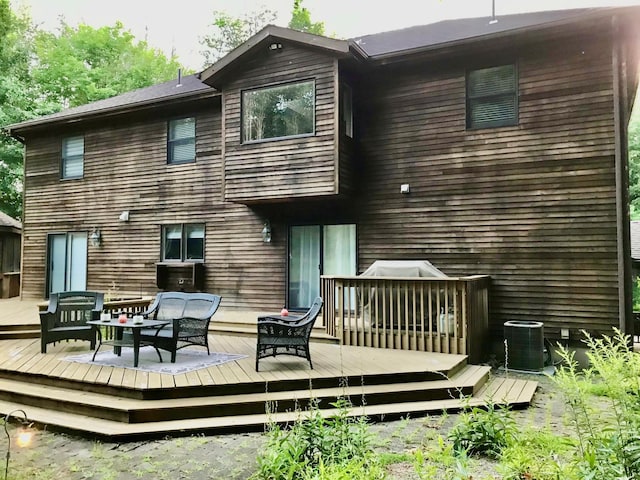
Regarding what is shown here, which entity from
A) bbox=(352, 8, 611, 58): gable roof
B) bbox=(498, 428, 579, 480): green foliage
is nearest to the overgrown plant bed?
bbox=(498, 428, 579, 480): green foliage

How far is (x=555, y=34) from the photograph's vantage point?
7.14 m

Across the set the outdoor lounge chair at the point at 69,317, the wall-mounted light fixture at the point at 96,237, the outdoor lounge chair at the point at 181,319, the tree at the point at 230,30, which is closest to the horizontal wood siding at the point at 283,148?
the outdoor lounge chair at the point at 181,319

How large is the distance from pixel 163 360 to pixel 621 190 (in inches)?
267

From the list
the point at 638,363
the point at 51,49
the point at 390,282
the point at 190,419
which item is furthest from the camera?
the point at 51,49

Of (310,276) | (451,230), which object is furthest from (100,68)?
(451,230)

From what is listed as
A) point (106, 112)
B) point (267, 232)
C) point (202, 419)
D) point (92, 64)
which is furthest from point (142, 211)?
point (92, 64)

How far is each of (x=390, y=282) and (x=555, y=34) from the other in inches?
179

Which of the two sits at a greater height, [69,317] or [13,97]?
[13,97]

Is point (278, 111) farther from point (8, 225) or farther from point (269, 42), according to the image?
point (8, 225)

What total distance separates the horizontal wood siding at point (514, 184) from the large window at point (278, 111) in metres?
1.12

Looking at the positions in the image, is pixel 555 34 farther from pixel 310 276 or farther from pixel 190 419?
pixel 190 419

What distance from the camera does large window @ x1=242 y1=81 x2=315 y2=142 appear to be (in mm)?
8320

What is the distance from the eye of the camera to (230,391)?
4742 millimetres

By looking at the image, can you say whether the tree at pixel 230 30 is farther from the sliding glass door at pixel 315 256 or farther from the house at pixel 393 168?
the sliding glass door at pixel 315 256
